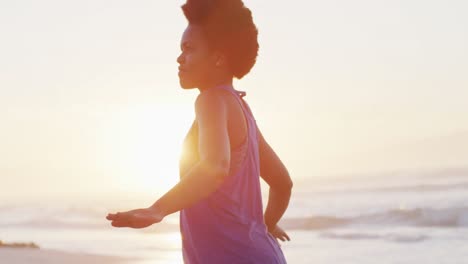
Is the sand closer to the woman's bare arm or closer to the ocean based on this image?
the ocean

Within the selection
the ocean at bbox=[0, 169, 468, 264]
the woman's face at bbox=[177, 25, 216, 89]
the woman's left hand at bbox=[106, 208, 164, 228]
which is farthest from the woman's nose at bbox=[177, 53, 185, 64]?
the ocean at bbox=[0, 169, 468, 264]

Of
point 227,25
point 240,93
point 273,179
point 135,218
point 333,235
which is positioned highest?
point 333,235

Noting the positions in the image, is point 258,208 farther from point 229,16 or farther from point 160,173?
point 160,173

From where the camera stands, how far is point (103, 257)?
11.0 m

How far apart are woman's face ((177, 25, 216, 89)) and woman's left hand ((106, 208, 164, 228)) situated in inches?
21.3

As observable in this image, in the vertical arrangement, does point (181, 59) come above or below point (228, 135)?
above

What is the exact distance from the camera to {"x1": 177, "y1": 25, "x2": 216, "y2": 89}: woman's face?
2.59 m

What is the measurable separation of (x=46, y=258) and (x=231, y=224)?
7.11 metres

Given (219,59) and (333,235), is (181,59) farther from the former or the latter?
(333,235)

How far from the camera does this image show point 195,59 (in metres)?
2.59

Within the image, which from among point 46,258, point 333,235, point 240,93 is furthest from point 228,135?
point 333,235

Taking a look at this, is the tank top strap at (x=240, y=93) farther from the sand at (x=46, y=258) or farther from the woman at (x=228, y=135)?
the sand at (x=46, y=258)

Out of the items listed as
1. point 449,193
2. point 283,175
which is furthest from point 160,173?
point 283,175

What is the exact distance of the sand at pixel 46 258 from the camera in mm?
8766
